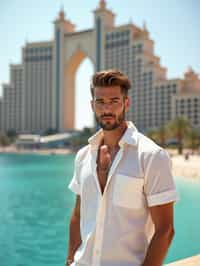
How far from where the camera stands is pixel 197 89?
10256 cm

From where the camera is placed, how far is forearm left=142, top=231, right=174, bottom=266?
2.40m

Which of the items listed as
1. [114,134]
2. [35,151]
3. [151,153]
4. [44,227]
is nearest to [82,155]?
[114,134]

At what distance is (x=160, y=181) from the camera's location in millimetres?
2432

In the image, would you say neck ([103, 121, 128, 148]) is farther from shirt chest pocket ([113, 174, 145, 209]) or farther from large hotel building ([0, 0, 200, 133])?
large hotel building ([0, 0, 200, 133])

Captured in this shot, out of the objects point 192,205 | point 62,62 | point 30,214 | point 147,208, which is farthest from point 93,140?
point 62,62

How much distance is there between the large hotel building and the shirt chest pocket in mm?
96176

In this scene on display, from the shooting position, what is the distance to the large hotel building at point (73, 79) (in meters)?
103

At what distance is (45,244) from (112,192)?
10141mm

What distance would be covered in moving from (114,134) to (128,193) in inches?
20.1

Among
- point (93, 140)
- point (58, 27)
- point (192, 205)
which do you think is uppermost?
point (58, 27)

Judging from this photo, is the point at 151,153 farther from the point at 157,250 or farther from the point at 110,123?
the point at 157,250

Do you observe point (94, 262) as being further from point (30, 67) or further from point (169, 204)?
point (30, 67)

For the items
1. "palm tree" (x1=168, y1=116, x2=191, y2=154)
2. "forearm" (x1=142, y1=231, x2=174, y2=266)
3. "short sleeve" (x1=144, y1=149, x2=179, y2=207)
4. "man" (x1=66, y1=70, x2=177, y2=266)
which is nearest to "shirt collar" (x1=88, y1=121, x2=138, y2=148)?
"man" (x1=66, y1=70, x2=177, y2=266)

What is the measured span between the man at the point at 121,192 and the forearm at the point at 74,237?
23 cm
